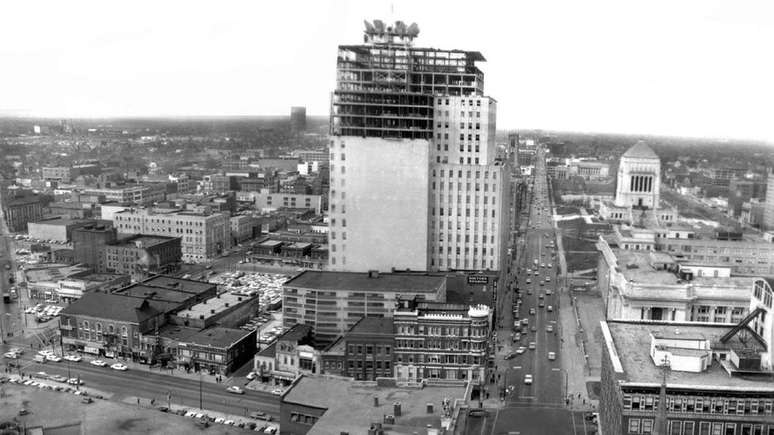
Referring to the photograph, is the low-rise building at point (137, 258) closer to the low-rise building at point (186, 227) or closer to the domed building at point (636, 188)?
the low-rise building at point (186, 227)

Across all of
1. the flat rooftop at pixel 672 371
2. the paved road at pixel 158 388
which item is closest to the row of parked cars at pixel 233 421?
the paved road at pixel 158 388

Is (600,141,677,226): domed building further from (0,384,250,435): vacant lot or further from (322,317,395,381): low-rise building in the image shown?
(0,384,250,435): vacant lot

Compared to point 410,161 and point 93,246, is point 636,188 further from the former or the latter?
point 93,246

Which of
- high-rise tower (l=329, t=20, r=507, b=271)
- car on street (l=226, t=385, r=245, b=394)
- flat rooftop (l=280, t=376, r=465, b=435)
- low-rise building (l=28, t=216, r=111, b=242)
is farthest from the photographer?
low-rise building (l=28, t=216, r=111, b=242)

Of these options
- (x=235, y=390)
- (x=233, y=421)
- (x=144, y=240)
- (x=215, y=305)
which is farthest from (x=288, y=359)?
(x=144, y=240)

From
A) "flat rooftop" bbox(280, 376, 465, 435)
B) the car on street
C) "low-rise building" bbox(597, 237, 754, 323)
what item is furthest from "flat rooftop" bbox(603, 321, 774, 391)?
the car on street

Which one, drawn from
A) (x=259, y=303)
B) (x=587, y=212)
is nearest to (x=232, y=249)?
(x=259, y=303)
